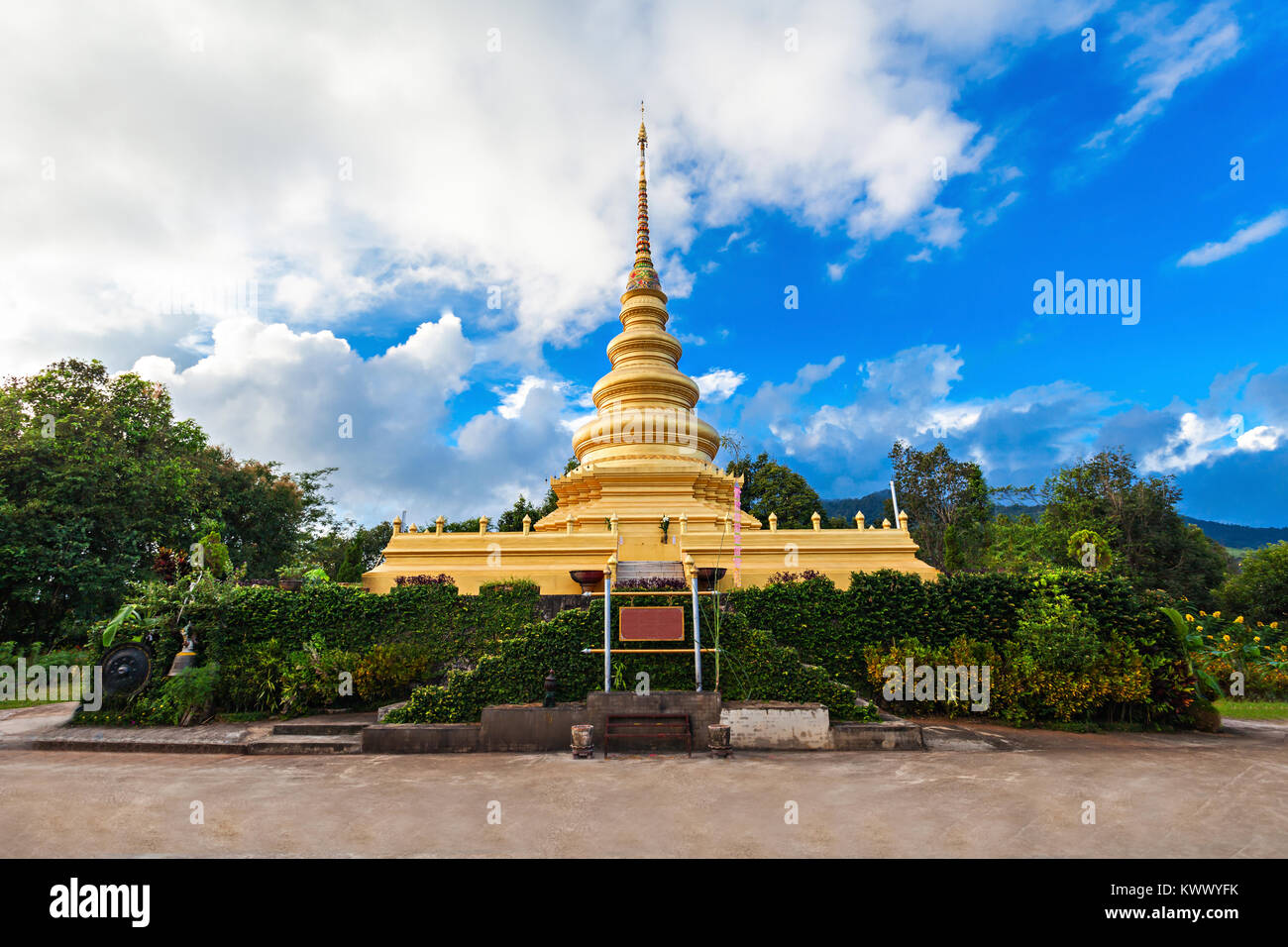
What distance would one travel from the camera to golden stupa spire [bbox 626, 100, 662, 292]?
27.8 m

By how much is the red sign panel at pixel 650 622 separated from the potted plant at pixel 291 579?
8.87 m

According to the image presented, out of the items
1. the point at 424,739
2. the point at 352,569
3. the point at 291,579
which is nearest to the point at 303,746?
the point at 424,739

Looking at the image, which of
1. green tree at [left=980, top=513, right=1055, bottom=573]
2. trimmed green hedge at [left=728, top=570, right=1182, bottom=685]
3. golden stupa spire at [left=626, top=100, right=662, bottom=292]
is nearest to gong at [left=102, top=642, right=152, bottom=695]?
trimmed green hedge at [left=728, top=570, right=1182, bottom=685]

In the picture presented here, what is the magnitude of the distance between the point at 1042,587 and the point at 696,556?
8909 mm

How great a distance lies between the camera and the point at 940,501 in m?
44.5

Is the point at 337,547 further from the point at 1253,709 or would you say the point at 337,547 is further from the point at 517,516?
the point at 1253,709

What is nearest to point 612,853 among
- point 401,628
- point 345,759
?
point 345,759

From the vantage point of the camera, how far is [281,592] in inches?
543

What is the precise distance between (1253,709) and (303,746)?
22996 mm

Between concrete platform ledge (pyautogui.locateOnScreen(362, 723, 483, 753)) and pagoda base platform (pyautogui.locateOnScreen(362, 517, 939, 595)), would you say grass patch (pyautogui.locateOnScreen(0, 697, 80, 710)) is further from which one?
concrete platform ledge (pyautogui.locateOnScreen(362, 723, 483, 753))

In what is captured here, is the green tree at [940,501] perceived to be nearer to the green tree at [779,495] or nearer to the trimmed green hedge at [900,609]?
the green tree at [779,495]

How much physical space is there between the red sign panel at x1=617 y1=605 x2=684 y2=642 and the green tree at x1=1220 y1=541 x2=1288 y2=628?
32.7m

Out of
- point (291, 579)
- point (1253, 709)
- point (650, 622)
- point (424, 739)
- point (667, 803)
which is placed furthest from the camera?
point (291, 579)

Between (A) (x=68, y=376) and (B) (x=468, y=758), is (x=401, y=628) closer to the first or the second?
(B) (x=468, y=758)
